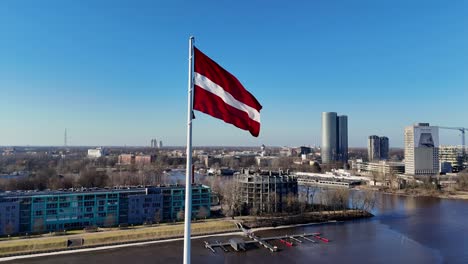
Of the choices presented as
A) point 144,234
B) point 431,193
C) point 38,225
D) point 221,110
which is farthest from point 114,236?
point 431,193

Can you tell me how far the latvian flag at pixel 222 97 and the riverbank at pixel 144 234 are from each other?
9257mm

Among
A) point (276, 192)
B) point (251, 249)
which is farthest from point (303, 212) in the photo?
point (251, 249)

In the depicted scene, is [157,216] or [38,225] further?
[157,216]

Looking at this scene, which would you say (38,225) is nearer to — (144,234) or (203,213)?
(144,234)

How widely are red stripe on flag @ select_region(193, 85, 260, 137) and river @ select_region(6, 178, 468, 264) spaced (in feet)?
23.5

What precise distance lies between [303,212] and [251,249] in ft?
18.3

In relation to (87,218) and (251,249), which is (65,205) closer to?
(87,218)

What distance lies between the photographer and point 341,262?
29.9 ft

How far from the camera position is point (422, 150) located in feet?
105

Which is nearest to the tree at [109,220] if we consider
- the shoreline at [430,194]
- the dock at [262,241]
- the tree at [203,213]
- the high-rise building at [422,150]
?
the tree at [203,213]

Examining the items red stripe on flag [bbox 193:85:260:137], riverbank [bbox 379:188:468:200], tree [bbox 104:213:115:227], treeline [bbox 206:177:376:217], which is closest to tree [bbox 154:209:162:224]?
tree [bbox 104:213:115:227]

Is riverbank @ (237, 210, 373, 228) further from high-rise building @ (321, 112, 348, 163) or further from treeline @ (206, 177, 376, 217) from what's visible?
high-rise building @ (321, 112, 348, 163)

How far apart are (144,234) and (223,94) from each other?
9.86 m

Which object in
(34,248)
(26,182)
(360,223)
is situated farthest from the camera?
(26,182)
